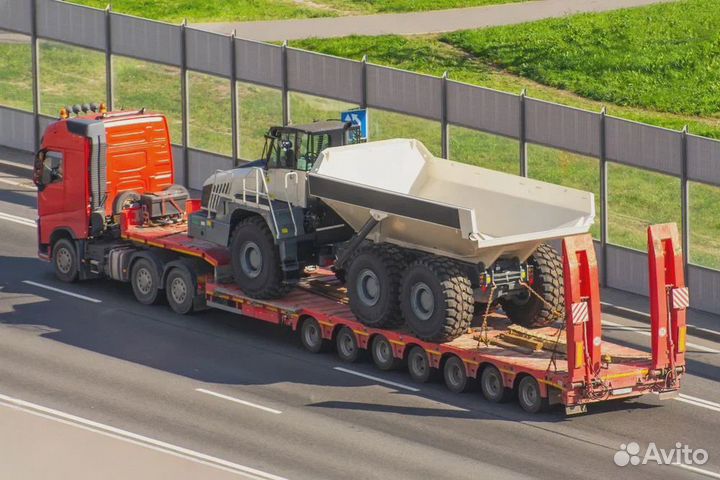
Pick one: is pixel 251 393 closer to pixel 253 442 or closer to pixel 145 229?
pixel 253 442

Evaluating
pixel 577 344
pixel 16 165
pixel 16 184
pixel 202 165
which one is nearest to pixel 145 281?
pixel 202 165

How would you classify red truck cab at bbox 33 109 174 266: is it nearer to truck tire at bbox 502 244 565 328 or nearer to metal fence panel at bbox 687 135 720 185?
truck tire at bbox 502 244 565 328

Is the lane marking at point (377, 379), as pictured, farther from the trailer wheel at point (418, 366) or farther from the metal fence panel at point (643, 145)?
the metal fence panel at point (643, 145)

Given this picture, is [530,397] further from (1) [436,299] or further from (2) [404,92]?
(2) [404,92]

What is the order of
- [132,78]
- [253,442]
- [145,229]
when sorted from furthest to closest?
[132,78] → [145,229] → [253,442]

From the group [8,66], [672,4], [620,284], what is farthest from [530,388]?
[672,4]

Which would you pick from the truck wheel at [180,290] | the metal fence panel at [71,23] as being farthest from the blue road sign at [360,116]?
the metal fence panel at [71,23]

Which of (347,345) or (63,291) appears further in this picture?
(63,291)

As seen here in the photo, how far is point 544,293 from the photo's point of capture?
1039 inches

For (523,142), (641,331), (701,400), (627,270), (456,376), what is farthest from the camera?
(523,142)

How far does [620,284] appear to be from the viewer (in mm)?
31672

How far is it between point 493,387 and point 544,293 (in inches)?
77.7

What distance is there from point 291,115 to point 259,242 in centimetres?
880

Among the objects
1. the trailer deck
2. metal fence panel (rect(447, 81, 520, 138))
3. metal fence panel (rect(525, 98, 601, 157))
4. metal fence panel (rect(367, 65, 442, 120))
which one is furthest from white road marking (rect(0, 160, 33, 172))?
the trailer deck
